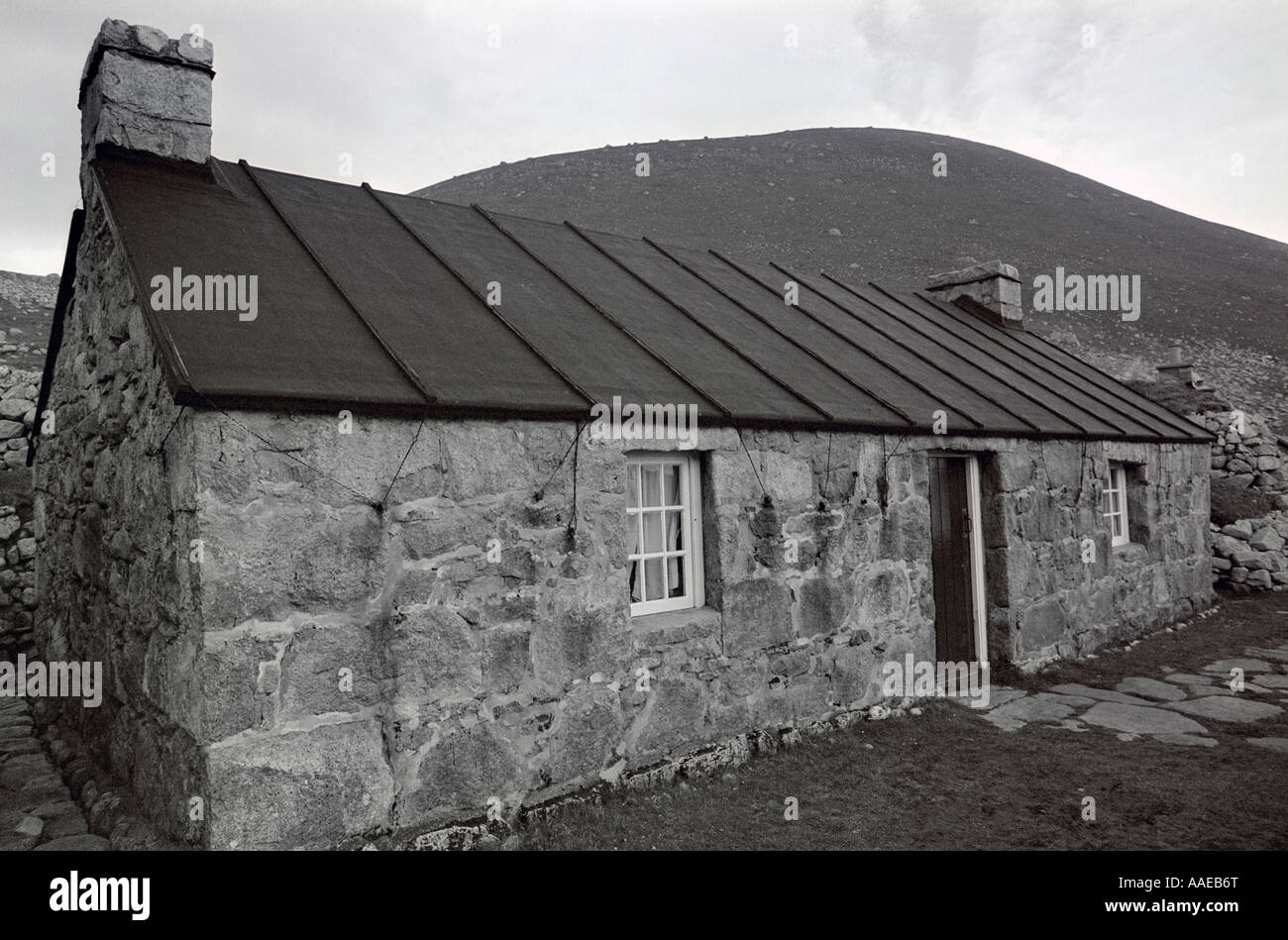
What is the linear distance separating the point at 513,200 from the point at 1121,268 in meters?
34.0

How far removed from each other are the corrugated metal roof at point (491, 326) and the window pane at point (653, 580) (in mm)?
948

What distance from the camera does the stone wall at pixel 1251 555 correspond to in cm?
1134

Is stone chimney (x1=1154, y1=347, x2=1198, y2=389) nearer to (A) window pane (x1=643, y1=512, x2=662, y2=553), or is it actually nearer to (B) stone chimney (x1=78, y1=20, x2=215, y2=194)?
(A) window pane (x1=643, y1=512, x2=662, y2=553)

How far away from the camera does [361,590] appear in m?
3.63

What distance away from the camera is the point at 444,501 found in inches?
152

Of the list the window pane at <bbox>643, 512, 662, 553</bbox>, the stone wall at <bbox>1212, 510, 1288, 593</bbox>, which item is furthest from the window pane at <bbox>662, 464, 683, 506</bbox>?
the stone wall at <bbox>1212, 510, 1288, 593</bbox>

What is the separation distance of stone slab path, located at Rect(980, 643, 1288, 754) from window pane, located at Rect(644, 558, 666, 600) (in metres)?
2.93

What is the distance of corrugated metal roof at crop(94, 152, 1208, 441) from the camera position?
3821mm

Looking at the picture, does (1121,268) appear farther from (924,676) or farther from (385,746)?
(385,746)

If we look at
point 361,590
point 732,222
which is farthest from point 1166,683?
point 732,222

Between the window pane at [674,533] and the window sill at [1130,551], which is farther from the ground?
the window pane at [674,533]

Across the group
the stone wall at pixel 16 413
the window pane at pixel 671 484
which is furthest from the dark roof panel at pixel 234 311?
the stone wall at pixel 16 413

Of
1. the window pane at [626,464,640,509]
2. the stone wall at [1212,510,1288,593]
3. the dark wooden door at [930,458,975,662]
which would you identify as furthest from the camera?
the stone wall at [1212,510,1288,593]

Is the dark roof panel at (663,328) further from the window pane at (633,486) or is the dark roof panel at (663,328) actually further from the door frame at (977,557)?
the door frame at (977,557)
